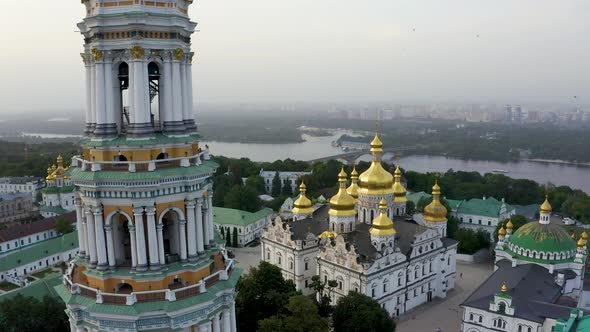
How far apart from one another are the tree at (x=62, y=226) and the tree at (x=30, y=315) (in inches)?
919

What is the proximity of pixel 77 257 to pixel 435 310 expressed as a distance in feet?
87.8

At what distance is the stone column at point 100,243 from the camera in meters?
11.8

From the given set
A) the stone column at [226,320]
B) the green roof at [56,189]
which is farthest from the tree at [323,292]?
the green roof at [56,189]

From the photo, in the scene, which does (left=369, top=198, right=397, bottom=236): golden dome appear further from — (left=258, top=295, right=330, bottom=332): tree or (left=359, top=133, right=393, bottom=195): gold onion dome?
(left=258, top=295, right=330, bottom=332): tree

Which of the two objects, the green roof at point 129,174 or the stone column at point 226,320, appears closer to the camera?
the green roof at point 129,174

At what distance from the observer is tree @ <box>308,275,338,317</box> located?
27.9m

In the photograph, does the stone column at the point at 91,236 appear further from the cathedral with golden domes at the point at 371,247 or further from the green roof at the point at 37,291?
the cathedral with golden domes at the point at 371,247

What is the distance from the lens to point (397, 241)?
3256 centimetres

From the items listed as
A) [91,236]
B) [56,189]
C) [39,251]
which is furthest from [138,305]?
[56,189]

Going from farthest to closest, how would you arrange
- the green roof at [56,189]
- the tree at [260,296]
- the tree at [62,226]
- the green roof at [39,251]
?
the green roof at [56,189] < the tree at [62,226] < the green roof at [39,251] < the tree at [260,296]

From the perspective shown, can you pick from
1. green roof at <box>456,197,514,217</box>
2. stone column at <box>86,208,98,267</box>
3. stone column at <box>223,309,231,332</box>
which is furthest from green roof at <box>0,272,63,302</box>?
green roof at <box>456,197,514,217</box>

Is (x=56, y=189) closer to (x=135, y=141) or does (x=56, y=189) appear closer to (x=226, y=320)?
(x=226, y=320)

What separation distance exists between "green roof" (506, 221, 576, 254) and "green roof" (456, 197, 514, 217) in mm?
17715

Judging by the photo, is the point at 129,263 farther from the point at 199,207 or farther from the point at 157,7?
the point at 157,7
